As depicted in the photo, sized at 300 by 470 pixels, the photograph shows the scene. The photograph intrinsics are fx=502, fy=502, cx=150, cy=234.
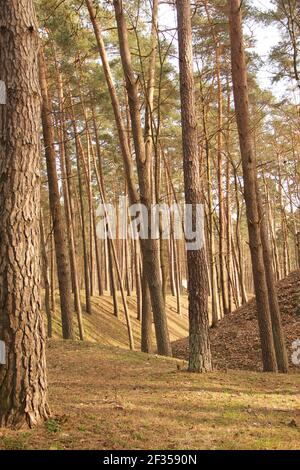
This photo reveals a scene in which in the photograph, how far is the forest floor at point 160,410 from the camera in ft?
16.2

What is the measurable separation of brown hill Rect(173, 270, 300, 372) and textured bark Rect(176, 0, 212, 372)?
458 centimetres

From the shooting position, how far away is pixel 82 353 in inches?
424

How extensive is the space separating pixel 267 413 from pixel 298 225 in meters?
29.4

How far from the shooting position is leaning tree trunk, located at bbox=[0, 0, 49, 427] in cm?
483

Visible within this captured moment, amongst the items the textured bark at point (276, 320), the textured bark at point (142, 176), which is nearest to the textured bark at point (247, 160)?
the textured bark at point (276, 320)

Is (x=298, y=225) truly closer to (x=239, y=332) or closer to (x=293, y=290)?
(x=293, y=290)

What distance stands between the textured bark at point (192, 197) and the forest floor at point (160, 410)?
43cm

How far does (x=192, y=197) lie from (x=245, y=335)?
28.5 ft

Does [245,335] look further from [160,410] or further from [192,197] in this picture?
[160,410]

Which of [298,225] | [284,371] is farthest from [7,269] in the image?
[298,225]

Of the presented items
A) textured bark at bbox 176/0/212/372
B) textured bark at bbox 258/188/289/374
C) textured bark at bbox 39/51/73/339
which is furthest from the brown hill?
textured bark at bbox 176/0/212/372

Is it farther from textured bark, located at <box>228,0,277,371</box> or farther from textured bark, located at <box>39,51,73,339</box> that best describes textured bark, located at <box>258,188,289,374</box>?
textured bark, located at <box>39,51,73,339</box>

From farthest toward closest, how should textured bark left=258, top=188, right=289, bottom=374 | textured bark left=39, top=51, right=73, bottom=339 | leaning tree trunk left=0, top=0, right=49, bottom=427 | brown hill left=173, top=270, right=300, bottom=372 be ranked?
1. brown hill left=173, top=270, right=300, bottom=372
2. textured bark left=39, top=51, right=73, bottom=339
3. textured bark left=258, top=188, right=289, bottom=374
4. leaning tree trunk left=0, top=0, right=49, bottom=427

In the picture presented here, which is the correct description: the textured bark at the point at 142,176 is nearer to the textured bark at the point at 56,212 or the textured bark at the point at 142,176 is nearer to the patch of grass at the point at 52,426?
the textured bark at the point at 56,212
